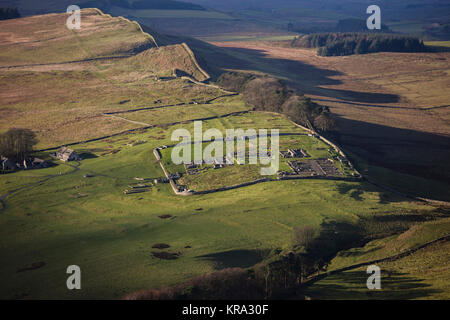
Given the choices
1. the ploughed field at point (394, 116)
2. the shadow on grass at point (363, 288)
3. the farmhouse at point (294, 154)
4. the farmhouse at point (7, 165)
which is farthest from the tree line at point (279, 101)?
the farmhouse at point (7, 165)

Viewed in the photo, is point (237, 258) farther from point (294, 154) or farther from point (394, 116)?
point (394, 116)

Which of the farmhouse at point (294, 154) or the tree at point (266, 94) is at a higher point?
the tree at point (266, 94)

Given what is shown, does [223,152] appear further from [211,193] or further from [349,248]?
[349,248]

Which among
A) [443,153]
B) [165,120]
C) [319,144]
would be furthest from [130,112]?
[443,153]

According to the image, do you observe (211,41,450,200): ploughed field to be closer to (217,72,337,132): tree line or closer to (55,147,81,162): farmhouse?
(217,72,337,132): tree line

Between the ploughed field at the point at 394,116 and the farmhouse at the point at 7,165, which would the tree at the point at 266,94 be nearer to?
the ploughed field at the point at 394,116
